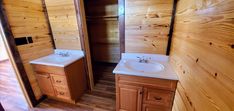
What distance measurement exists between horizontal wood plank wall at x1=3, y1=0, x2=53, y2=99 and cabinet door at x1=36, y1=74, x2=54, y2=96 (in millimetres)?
82

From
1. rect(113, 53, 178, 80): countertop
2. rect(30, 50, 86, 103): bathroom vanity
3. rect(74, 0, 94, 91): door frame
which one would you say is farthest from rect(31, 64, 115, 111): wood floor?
rect(113, 53, 178, 80): countertop

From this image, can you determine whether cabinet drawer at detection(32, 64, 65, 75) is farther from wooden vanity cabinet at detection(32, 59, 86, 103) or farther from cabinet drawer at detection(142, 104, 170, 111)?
cabinet drawer at detection(142, 104, 170, 111)

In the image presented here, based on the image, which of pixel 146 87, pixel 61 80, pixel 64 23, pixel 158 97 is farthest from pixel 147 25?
pixel 61 80

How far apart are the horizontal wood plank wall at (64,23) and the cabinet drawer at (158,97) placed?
143cm

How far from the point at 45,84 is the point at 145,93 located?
173 cm

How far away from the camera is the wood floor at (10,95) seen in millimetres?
1895

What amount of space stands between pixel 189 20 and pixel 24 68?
2.33 m

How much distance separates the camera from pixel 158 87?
1.25 meters

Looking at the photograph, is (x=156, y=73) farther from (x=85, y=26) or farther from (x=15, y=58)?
(x=15, y=58)

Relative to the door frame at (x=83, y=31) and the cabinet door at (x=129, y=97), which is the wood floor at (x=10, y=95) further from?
the cabinet door at (x=129, y=97)

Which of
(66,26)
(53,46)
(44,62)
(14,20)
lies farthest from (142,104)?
(14,20)

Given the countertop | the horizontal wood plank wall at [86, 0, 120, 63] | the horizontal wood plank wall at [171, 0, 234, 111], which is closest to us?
the horizontal wood plank wall at [171, 0, 234, 111]

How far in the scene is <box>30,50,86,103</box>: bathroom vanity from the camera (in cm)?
169

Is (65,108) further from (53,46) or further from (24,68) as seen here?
(53,46)
